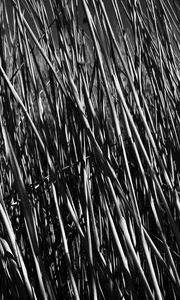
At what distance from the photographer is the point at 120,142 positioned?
559 millimetres

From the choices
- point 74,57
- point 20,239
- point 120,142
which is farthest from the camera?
point 20,239

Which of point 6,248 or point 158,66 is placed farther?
point 158,66

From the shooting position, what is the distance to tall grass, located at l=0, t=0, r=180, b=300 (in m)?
0.54

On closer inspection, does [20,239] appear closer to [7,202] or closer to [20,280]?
[7,202]

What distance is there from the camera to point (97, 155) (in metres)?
0.54

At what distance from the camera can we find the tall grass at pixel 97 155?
54 centimetres

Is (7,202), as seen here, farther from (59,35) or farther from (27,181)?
(59,35)

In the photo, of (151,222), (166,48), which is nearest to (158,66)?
(166,48)

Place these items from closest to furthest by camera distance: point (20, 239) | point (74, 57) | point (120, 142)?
1. point (120, 142)
2. point (74, 57)
3. point (20, 239)

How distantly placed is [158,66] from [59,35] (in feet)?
0.55

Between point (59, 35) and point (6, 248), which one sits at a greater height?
point (59, 35)

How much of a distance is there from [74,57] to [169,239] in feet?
1.30

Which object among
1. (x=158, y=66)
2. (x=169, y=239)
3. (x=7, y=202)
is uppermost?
(x=158, y=66)

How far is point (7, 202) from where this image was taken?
823mm
